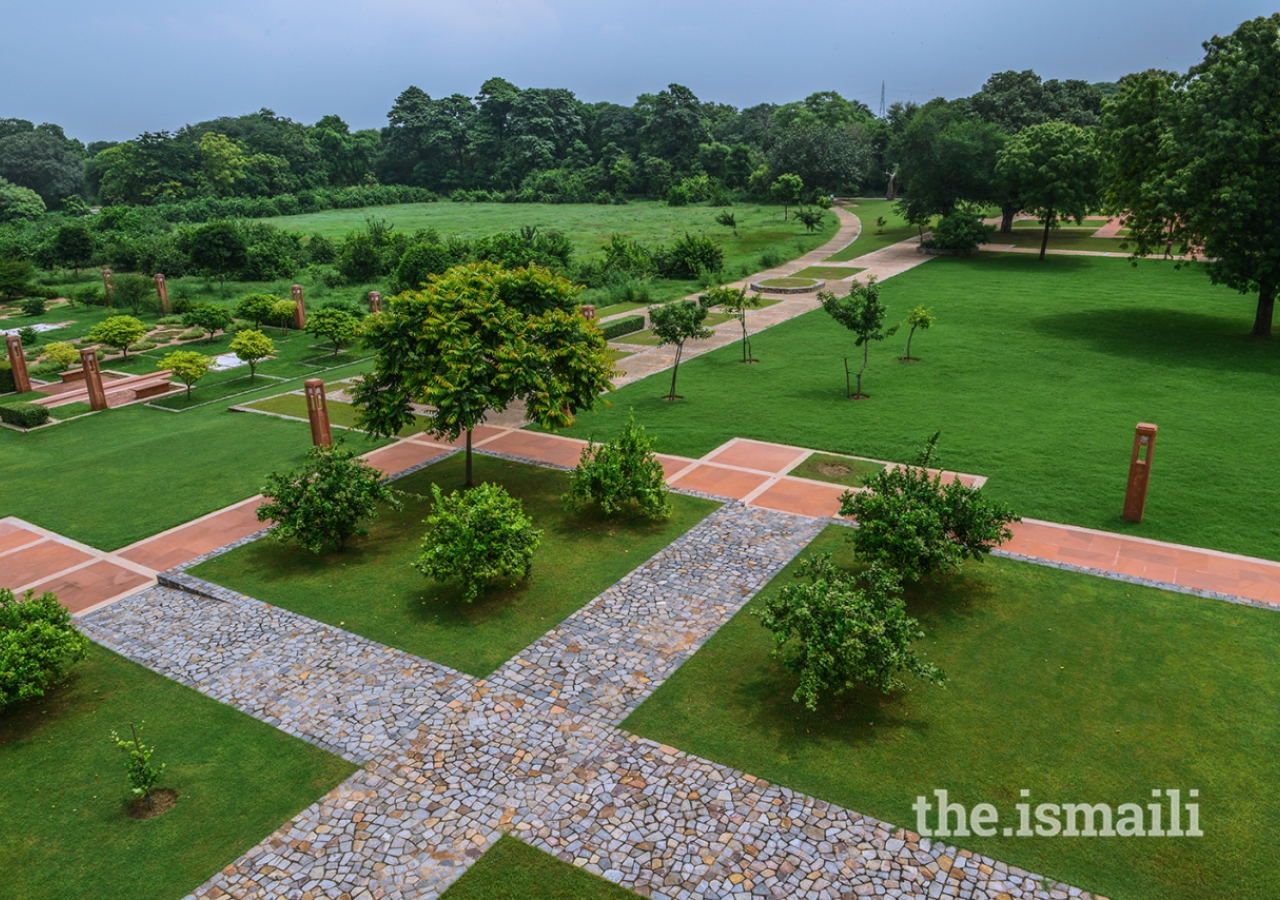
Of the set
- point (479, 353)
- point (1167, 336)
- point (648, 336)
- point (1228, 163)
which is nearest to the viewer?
point (479, 353)

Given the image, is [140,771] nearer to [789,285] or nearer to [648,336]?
[648,336]

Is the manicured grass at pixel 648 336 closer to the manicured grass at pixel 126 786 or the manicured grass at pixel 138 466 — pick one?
the manicured grass at pixel 138 466

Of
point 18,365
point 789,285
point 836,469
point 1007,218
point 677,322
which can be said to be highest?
point 1007,218

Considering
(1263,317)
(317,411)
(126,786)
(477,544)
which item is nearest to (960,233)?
(1263,317)

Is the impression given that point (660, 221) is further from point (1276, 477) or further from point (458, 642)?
point (458, 642)

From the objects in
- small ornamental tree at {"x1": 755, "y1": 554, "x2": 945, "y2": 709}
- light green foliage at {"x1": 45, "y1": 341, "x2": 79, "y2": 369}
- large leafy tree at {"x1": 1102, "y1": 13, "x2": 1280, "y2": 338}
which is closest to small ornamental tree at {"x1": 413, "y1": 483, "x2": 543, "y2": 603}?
small ornamental tree at {"x1": 755, "y1": 554, "x2": 945, "y2": 709}

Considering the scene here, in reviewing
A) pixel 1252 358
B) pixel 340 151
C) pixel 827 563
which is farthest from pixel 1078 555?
pixel 340 151
